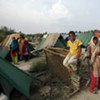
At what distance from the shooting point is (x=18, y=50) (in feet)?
54.4

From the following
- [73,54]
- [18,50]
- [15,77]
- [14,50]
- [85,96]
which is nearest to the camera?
[15,77]

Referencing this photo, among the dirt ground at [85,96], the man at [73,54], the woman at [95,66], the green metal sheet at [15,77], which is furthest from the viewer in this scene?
the man at [73,54]

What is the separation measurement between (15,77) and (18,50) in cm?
866

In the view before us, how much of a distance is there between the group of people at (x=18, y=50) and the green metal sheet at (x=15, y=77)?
7.68 meters

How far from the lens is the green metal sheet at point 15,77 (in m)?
7.56

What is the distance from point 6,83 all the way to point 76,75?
265 cm

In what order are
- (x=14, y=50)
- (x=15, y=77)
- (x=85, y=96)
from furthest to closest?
(x=14, y=50) → (x=85, y=96) → (x=15, y=77)

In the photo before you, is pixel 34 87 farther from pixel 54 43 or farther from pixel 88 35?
pixel 88 35

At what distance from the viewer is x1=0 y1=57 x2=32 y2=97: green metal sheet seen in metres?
7.56

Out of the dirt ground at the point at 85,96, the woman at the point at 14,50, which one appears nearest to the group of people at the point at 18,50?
the woman at the point at 14,50

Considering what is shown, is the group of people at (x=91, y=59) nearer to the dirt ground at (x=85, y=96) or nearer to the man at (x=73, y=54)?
the man at (x=73, y=54)

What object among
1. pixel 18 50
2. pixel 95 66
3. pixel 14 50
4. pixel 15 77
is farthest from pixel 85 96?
pixel 18 50

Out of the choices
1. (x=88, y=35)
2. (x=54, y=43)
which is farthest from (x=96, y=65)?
(x=88, y=35)

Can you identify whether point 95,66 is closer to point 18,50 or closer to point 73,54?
point 73,54
